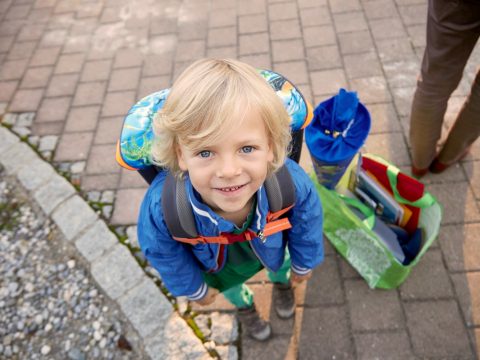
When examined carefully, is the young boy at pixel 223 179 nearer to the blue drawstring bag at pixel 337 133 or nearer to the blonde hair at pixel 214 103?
the blonde hair at pixel 214 103

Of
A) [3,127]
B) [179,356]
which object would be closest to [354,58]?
[179,356]

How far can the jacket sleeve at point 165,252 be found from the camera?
4.66ft

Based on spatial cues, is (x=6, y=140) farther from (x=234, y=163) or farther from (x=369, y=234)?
(x=369, y=234)

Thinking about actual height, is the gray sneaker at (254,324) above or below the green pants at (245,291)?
below

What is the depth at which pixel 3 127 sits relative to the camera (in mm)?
3311

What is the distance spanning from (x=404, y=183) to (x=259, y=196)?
3.46ft

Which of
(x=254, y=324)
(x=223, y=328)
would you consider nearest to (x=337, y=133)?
(x=254, y=324)

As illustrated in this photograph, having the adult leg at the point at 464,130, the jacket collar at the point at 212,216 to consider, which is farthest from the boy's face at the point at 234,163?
the adult leg at the point at 464,130

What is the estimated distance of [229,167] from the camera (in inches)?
44.8

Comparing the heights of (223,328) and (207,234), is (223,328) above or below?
below

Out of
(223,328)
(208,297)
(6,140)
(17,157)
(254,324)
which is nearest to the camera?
(208,297)

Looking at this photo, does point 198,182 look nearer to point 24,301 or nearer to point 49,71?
point 24,301

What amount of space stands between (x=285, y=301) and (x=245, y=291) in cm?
24

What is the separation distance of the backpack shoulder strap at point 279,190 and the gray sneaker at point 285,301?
35.5 inches
